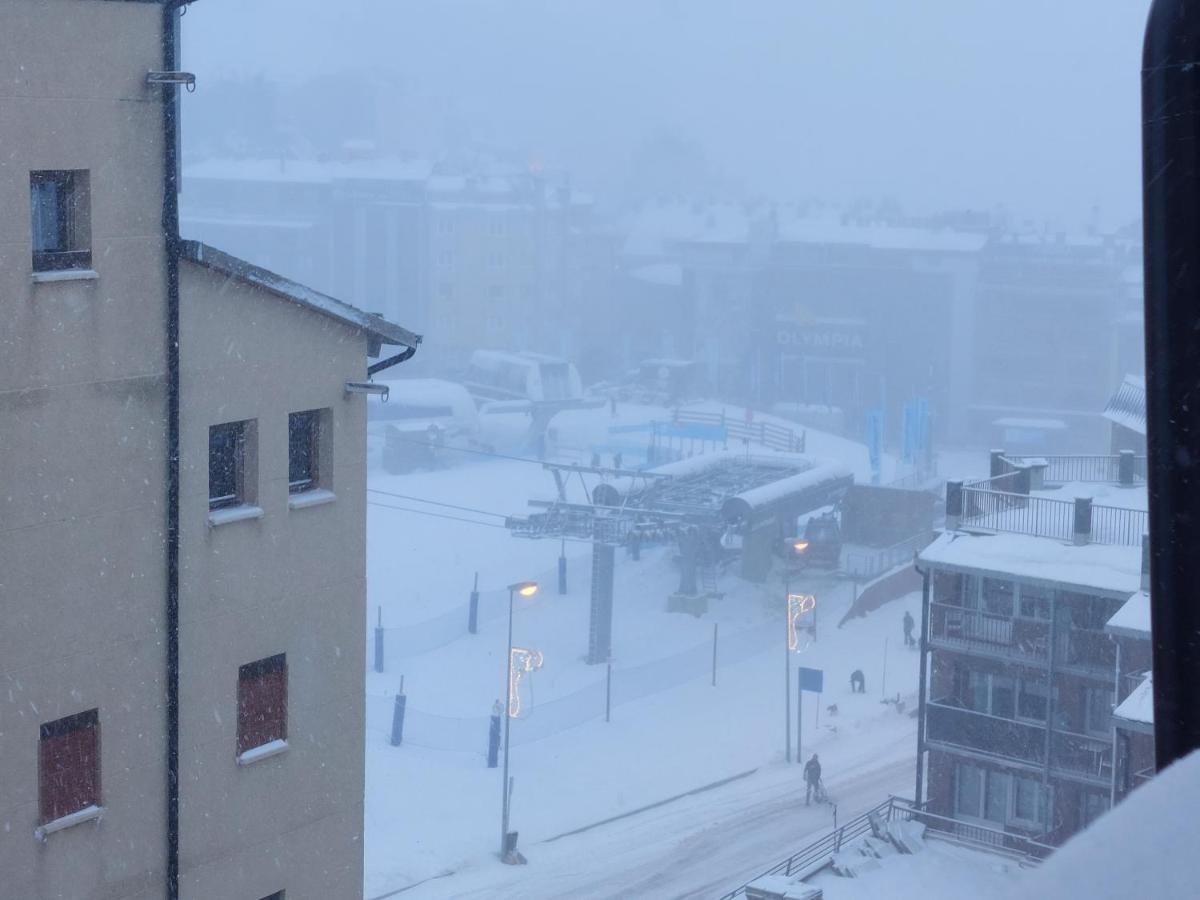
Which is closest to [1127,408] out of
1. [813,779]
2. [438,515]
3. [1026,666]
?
[1026,666]

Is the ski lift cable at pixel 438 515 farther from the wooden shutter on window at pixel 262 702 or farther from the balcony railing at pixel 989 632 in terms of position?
the wooden shutter on window at pixel 262 702

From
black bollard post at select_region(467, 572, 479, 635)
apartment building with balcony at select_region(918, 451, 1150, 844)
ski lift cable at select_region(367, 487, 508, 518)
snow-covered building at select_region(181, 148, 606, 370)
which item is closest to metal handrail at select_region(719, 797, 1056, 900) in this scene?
apartment building with balcony at select_region(918, 451, 1150, 844)

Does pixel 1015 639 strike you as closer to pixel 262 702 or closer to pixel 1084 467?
pixel 1084 467

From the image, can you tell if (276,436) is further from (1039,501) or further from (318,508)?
(1039,501)

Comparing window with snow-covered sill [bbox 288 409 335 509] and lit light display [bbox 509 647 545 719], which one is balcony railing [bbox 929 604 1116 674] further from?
window with snow-covered sill [bbox 288 409 335 509]

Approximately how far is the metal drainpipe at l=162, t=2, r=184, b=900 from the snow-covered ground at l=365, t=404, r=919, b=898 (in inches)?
202

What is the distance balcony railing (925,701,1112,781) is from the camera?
9070mm

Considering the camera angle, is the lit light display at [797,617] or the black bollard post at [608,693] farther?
the lit light display at [797,617]

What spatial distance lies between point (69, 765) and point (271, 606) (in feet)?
2.41

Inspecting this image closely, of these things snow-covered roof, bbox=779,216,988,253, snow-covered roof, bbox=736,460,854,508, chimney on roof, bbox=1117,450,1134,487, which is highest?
snow-covered roof, bbox=779,216,988,253

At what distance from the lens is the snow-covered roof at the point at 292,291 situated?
3.71 m

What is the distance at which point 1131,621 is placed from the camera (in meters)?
7.74

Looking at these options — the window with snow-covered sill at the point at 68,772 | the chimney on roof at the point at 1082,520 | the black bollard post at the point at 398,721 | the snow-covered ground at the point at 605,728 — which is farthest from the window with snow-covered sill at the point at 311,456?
the black bollard post at the point at 398,721

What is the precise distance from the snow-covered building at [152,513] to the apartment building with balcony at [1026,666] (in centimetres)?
599
